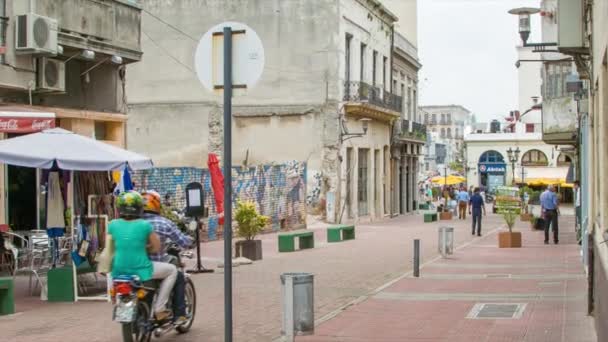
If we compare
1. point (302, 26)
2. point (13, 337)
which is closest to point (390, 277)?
point (13, 337)

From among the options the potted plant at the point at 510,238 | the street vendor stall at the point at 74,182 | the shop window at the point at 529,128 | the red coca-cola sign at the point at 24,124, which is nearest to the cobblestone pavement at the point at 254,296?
the street vendor stall at the point at 74,182

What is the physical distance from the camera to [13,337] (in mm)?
10477

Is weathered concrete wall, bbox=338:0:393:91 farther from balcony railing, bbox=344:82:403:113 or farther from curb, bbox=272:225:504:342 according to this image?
curb, bbox=272:225:504:342

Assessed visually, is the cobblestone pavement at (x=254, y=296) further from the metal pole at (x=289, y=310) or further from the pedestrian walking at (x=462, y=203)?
the pedestrian walking at (x=462, y=203)

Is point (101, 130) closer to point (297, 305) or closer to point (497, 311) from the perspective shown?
point (497, 311)

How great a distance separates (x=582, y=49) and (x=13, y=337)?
26.8 feet

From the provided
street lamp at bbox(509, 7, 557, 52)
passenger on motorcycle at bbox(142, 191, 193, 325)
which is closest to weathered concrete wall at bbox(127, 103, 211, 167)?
street lamp at bbox(509, 7, 557, 52)

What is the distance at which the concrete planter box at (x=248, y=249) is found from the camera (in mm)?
20672

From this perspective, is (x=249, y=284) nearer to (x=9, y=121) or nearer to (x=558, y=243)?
(x=9, y=121)

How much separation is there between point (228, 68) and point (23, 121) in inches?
399

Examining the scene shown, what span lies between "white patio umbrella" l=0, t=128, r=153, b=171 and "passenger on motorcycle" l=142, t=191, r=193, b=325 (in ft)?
10.9

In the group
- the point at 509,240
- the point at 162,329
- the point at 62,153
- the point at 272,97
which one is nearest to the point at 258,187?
the point at 272,97

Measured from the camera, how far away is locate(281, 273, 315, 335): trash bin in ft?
30.8

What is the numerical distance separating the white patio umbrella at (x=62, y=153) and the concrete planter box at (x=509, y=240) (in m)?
13.9
